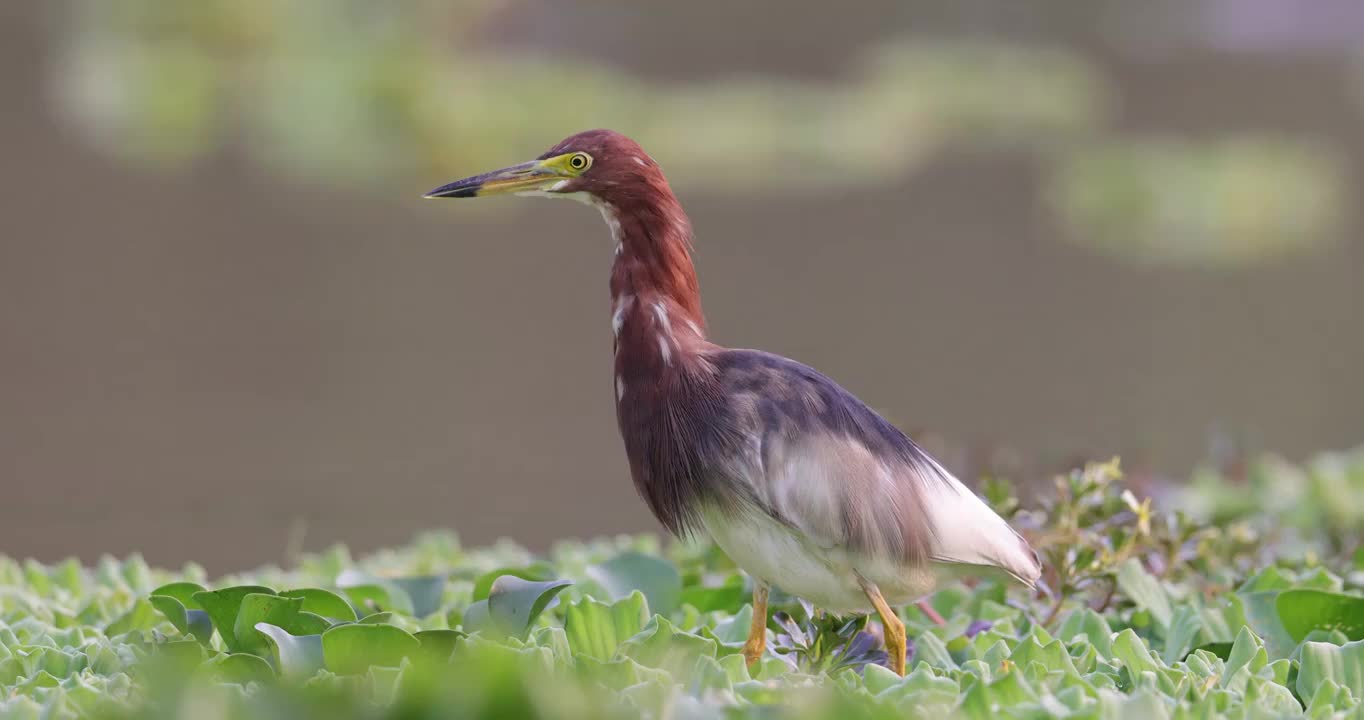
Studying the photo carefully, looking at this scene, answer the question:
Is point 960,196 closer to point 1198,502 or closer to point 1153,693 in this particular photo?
point 1198,502

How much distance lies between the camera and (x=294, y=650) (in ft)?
3.77

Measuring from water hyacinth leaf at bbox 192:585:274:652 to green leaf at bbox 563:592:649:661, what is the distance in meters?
0.23

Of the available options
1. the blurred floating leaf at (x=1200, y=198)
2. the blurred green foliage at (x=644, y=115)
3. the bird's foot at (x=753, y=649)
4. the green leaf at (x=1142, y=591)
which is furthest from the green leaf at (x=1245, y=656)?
the blurred floating leaf at (x=1200, y=198)

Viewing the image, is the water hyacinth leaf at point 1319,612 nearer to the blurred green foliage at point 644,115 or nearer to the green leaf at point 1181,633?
the green leaf at point 1181,633

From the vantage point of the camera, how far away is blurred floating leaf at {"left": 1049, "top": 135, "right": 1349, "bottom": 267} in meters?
6.35

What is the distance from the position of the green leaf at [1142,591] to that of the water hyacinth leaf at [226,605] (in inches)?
29.4

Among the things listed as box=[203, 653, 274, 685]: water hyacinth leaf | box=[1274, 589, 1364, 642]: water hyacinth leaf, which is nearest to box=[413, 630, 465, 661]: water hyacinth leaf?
box=[203, 653, 274, 685]: water hyacinth leaf

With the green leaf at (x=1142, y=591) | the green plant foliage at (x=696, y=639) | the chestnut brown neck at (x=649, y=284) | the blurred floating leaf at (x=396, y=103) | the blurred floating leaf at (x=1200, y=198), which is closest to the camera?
the green plant foliage at (x=696, y=639)

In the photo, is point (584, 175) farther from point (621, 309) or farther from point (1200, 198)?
point (1200, 198)

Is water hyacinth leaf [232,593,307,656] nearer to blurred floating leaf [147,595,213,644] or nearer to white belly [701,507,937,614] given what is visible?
blurred floating leaf [147,595,213,644]

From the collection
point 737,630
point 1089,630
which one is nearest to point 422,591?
point 737,630

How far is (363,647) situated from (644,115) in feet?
15.5

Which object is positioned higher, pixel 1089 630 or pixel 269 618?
pixel 269 618

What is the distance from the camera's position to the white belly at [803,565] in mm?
1263
